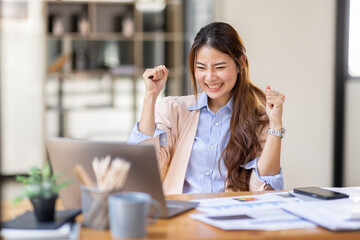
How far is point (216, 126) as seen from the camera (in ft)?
6.86

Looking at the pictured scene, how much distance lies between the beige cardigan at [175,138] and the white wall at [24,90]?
3528 millimetres

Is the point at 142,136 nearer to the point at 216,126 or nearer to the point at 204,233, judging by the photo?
the point at 216,126

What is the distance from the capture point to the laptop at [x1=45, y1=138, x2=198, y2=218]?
3.94ft

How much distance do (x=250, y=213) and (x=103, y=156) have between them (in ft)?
1.36

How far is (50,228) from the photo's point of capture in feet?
3.63

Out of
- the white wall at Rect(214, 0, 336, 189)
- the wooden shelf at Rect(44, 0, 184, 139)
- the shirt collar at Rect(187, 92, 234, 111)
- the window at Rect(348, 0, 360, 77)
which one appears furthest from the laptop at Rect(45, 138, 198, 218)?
the wooden shelf at Rect(44, 0, 184, 139)

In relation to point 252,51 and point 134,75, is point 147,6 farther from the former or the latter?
point 252,51

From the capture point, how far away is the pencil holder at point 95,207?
3.62 feet

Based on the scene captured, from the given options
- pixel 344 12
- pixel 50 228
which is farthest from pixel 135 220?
pixel 344 12

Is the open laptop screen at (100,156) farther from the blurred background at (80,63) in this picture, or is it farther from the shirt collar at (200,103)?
the blurred background at (80,63)

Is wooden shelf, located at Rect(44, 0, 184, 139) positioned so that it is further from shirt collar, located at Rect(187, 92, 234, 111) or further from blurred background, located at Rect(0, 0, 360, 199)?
shirt collar, located at Rect(187, 92, 234, 111)

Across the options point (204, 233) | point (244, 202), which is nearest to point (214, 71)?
point (244, 202)

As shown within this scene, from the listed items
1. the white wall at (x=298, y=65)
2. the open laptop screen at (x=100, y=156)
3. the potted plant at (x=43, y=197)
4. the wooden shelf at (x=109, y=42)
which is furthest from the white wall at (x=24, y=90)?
the potted plant at (x=43, y=197)

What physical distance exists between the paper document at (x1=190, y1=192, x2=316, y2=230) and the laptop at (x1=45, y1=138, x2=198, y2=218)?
4.0 inches
